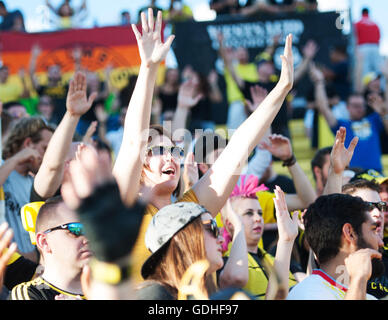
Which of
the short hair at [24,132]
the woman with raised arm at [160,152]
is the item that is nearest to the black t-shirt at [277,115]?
the short hair at [24,132]

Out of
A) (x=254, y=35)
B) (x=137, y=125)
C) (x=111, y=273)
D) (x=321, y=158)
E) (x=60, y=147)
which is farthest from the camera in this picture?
(x=254, y=35)

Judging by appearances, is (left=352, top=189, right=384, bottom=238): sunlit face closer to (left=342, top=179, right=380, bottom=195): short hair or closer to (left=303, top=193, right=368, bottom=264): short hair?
(left=342, top=179, right=380, bottom=195): short hair

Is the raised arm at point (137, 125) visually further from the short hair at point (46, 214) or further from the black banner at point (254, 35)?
the black banner at point (254, 35)

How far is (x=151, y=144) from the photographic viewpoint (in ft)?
10.7

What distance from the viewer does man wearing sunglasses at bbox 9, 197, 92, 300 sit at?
9.32 ft

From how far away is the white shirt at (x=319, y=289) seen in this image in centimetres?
276

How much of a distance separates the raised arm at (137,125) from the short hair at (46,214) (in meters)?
0.39

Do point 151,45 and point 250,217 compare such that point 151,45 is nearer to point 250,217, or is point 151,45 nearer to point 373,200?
point 250,217

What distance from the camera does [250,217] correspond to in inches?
159

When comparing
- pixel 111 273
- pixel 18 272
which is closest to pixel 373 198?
pixel 18 272

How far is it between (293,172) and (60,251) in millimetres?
2150

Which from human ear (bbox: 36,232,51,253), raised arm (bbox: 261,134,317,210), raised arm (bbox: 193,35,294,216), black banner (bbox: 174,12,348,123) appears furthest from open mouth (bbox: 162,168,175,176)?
black banner (bbox: 174,12,348,123)

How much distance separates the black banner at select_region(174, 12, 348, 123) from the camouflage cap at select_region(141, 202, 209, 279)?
290 inches
